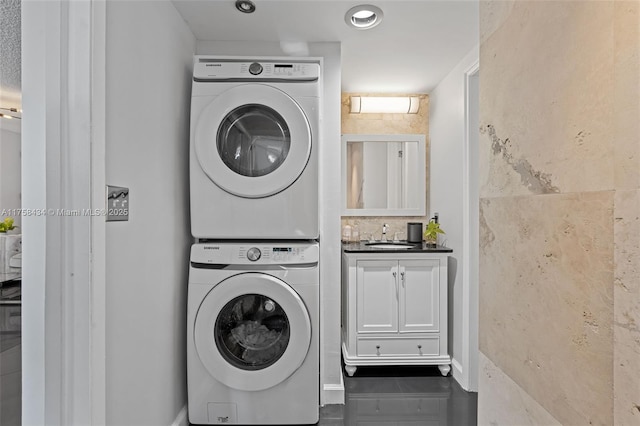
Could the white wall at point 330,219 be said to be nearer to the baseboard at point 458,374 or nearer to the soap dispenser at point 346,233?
the baseboard at point 458,374

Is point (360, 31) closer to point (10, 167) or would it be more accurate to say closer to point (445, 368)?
point (10, 167)

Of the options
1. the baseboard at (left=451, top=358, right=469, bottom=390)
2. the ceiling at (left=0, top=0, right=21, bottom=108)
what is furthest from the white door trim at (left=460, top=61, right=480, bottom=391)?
the ceiling at (left=0, top=0, right=21, bottom=108)

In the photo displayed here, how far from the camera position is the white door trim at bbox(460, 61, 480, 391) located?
2451 mm

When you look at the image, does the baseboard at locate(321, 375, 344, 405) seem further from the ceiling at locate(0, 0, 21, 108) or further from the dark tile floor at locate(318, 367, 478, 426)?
the ceiling at locate(0, 0, 21, 108)

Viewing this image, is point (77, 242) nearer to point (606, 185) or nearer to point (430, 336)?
point (606, 185)

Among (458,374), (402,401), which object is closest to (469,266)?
(458,374)

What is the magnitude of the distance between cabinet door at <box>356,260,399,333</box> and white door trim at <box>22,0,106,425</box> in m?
1.82

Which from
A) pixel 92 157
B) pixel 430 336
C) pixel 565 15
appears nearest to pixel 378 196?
pixel 430 336

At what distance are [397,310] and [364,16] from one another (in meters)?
1.88

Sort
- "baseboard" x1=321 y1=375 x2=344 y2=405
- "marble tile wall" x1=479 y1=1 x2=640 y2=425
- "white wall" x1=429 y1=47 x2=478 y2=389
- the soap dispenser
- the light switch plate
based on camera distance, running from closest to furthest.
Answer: "marble tile wall" x1=479 y1=1 x2=640 y2=425 → the light switch plate → "baseboard" x1=321 y1=375 x2=344 y2=405 → "white wall" x1=429 y1=47 x2=478 y2=389 → the soap dispenser

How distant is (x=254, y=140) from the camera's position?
1994mm

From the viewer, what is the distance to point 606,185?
47cm

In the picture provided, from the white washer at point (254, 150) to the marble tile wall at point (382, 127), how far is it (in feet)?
4.61

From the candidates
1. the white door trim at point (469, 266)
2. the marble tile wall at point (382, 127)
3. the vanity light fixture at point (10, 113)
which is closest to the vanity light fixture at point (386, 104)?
the marble tile wall at point (382, 127)
